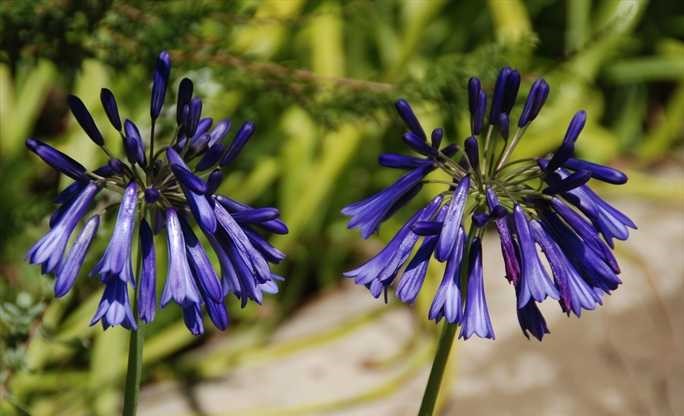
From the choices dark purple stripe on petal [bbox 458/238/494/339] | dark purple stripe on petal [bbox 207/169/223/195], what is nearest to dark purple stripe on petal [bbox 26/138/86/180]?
dark purple stripe on petal [bbox 207/169/223/195]

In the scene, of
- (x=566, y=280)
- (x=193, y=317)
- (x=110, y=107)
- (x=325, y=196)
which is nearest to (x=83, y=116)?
(x=110, y=107)

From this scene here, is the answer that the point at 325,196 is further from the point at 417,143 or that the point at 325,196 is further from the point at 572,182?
the point at 572,182

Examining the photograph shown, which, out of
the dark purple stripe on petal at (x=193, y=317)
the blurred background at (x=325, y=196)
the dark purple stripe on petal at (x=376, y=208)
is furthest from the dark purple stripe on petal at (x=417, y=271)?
the blurred background at (x=325, y=196)

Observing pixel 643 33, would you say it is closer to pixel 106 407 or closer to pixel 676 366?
pixel 676 366

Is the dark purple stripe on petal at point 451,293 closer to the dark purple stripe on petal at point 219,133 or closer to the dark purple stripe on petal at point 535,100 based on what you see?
the dark purple stripe on petal at point 535,100

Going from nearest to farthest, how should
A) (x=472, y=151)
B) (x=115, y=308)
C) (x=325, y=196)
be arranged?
(x=115, y=308) → (x=472, y=151) → (x=325, y=196)

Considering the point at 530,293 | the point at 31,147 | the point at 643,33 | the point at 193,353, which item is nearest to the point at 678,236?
the point at 643,33
